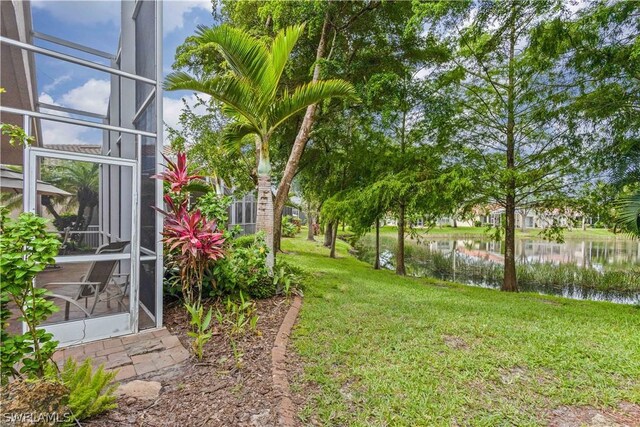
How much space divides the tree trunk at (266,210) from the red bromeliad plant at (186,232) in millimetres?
1286

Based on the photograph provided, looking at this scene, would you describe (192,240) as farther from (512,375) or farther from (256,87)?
(512,375)

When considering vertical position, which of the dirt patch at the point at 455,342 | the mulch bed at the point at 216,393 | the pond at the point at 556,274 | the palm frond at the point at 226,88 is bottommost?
the pond at the point at 556,274

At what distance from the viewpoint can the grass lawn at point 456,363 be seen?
236 centimetres

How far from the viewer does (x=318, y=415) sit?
88.0 inches

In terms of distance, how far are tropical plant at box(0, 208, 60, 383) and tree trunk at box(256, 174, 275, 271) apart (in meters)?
3.37

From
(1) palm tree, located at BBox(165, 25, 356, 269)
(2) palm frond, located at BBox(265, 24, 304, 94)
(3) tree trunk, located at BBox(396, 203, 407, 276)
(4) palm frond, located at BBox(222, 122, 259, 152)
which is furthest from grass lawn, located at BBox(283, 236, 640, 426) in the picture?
(3) tree trunk, located at BBox(396, 203, 407, 276)

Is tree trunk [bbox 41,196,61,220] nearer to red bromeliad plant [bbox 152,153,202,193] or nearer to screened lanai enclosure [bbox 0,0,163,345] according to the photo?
screened lanai enclosure [bbox 0,0,163,345]

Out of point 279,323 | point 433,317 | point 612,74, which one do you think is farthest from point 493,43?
point 279,323

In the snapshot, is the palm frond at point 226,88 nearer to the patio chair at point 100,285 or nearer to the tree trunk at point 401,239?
the patio chair at point 100,285

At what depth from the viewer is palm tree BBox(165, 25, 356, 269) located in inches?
174

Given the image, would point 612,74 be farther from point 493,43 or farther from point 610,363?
point 610,363

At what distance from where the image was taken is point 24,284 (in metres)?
1.93

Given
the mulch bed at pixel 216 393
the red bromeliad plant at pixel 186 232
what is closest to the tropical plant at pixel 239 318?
the mulch bed at pixel 216 393

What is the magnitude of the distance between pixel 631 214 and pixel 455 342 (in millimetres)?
3887
